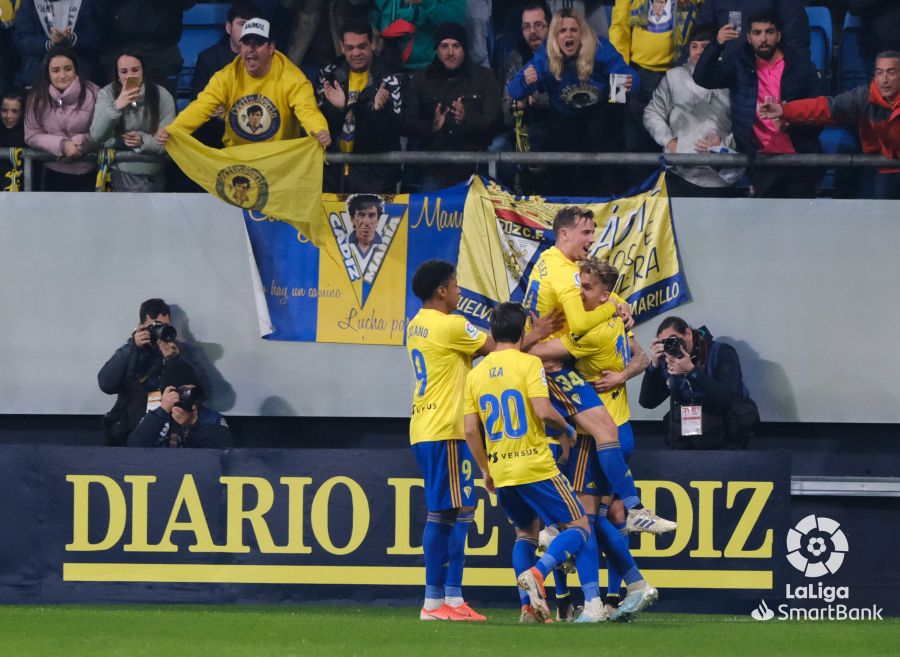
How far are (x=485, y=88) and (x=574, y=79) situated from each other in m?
0.72

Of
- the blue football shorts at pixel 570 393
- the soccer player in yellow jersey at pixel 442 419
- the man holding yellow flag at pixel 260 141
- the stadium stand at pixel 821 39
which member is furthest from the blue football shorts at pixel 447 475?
the stadium stand at pixel 821 39

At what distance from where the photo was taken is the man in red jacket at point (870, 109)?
11.1m

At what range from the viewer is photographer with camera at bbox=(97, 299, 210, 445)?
11219 millimetres

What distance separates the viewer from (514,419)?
28.2ft

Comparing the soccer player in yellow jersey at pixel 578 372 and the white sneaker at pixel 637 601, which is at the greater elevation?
the soccer player in yellow jersey at pixel 578 372

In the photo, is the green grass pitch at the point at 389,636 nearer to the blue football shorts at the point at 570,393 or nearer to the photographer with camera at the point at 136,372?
the blue football shorts at the point at 570,393

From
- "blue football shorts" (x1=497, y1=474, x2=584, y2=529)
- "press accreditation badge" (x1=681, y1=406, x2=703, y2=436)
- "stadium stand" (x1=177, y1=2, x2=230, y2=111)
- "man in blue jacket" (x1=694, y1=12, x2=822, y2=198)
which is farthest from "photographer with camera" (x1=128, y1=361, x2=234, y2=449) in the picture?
"man in blue jacket" (x1=694, y1=12, x2=822, y2=198)

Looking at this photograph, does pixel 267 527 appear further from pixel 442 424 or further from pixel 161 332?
pixel 442 424

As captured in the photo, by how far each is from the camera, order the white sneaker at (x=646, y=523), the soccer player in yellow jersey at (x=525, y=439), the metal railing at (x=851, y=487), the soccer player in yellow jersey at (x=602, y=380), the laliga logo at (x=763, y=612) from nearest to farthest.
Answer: the soccer player in yellow jersey at (x=525, y=439), the white sneaker at (x=646, y=523), the soccer player in yellow jersey at (x=602, y=380), the laliga logo at (x=763, y=612), the metal railing at (x=851, y=487)

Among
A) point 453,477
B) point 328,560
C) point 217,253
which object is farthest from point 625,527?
point 217,253

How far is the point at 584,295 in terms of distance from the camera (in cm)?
920

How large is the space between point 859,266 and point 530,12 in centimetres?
321

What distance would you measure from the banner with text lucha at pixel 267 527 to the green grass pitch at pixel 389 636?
748 millimetres

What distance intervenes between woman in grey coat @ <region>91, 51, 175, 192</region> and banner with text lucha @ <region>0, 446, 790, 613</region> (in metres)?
2.44
